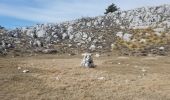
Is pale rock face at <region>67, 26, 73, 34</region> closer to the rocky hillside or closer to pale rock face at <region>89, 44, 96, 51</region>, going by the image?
the rocky hillside

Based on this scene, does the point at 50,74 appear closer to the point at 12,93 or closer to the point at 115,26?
the point at 12,93

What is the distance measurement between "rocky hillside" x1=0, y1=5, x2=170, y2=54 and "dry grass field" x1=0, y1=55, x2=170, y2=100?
24.9 meters

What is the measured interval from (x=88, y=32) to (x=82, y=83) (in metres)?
47.7

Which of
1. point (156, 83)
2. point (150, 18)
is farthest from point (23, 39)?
point (156, 83)

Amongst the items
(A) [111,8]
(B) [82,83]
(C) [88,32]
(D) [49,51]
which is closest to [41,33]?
(C) [88,32]

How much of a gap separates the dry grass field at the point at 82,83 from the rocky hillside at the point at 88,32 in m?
24.9

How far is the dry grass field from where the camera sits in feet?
85.6

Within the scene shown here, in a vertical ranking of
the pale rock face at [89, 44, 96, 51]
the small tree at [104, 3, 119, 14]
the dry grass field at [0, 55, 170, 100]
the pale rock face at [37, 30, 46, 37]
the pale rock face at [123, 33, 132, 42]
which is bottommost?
the pale rock face at [89, 44, 96, 51]

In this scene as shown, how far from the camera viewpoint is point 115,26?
267 feet

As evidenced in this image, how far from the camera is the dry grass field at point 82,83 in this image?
26.1m

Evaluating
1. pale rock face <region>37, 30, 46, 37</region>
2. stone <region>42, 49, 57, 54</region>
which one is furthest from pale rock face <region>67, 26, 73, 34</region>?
stone <region>42, 49, 57, 54</region>

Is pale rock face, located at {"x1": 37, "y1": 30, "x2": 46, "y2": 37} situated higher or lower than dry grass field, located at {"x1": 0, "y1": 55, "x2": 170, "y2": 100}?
higher

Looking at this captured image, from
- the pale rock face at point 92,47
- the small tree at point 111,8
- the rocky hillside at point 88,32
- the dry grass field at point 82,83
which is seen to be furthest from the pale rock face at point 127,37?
the dry grass field at point 82,83

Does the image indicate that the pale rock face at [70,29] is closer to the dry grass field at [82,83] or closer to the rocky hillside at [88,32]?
the rocky hillside at [88,32]
